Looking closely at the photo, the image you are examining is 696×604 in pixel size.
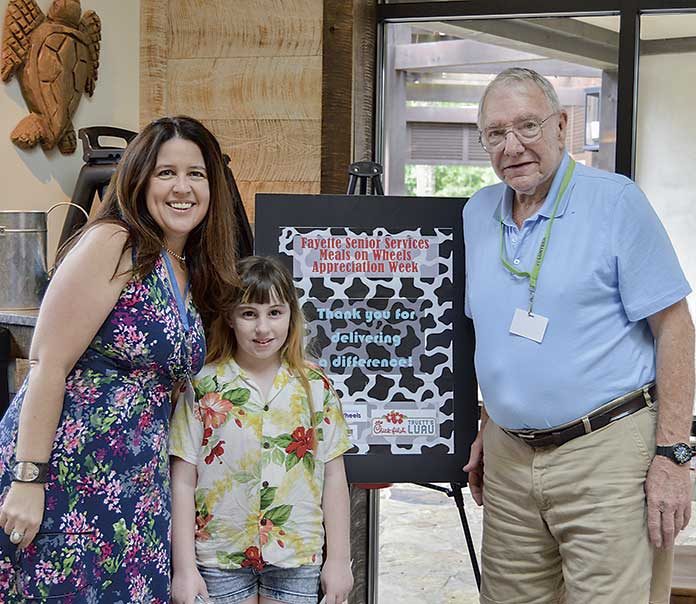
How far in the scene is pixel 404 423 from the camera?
2467mm

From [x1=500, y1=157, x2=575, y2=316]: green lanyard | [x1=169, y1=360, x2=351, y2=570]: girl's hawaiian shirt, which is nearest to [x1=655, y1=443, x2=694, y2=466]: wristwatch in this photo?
[x1=500, y1=157, x2=575, y2=316]: green lanyard

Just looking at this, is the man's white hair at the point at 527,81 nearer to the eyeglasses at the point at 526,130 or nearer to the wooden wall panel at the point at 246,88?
the eyeglasses at the point at 526,130

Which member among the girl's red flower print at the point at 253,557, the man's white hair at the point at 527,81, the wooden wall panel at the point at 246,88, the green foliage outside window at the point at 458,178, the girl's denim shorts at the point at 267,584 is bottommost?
the girl's denim shorts at the point at 267,584

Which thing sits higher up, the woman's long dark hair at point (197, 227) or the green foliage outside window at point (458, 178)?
the green foliage outside window at point (458, 178)

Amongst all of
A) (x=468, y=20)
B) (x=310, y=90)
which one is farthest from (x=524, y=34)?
(x=310, y=90)

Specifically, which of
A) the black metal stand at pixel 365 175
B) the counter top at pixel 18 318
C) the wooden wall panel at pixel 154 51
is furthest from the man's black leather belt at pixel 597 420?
the wooden wall panel at pixel 154 51

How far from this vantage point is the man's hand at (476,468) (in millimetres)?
2393

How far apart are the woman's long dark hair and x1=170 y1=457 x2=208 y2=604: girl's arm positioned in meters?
0.30

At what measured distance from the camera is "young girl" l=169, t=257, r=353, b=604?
199 cm

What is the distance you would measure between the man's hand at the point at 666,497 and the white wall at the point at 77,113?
70.6 inches

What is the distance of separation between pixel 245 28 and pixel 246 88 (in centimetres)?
19

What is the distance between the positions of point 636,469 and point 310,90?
5.47ft

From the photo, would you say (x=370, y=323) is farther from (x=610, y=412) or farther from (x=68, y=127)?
(x=68, y=127)

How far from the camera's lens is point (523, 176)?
2080 mm
